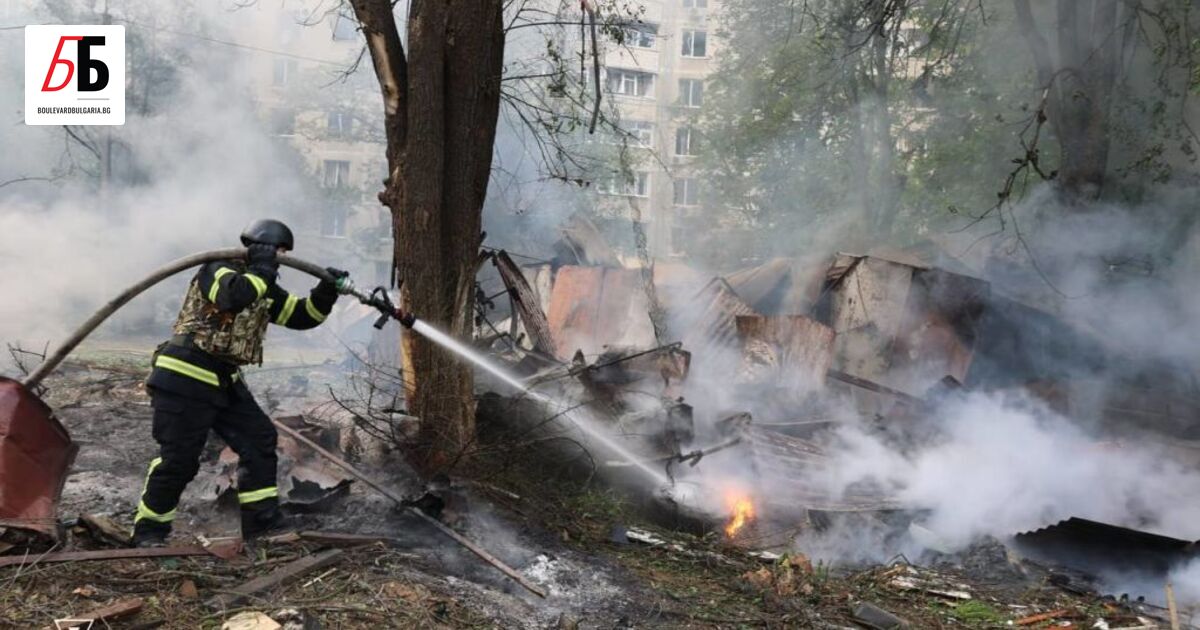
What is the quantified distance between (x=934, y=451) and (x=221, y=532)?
585 cm

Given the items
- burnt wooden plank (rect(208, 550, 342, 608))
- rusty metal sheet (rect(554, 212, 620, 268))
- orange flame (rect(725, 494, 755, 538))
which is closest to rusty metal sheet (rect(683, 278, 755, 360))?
rusty metal sheet (rect(554, 212, 620, 268))

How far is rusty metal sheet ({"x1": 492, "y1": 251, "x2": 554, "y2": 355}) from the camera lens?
26.3 feet

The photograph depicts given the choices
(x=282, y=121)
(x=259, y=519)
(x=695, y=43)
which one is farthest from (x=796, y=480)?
(x=695, y=43)

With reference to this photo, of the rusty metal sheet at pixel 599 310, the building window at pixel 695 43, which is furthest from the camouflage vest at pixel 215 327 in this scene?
the building window at pixel 695 43

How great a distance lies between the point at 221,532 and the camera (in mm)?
4789

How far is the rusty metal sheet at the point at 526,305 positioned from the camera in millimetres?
8008

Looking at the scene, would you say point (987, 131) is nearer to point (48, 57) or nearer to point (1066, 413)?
point (1066, 413)

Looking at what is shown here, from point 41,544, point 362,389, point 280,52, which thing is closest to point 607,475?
point 362,389

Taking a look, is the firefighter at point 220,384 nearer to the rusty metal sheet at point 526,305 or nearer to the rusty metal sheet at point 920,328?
the rusty metal sheet at point 526,305

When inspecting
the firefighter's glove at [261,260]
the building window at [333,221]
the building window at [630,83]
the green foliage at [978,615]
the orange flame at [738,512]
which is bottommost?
the green foliage at [978,615]

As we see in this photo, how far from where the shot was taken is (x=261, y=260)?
4414mm

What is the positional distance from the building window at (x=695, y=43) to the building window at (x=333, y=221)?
18.6m

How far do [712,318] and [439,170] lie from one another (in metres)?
6.48

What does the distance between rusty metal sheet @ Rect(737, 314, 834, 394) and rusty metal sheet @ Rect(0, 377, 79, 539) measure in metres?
7.10
